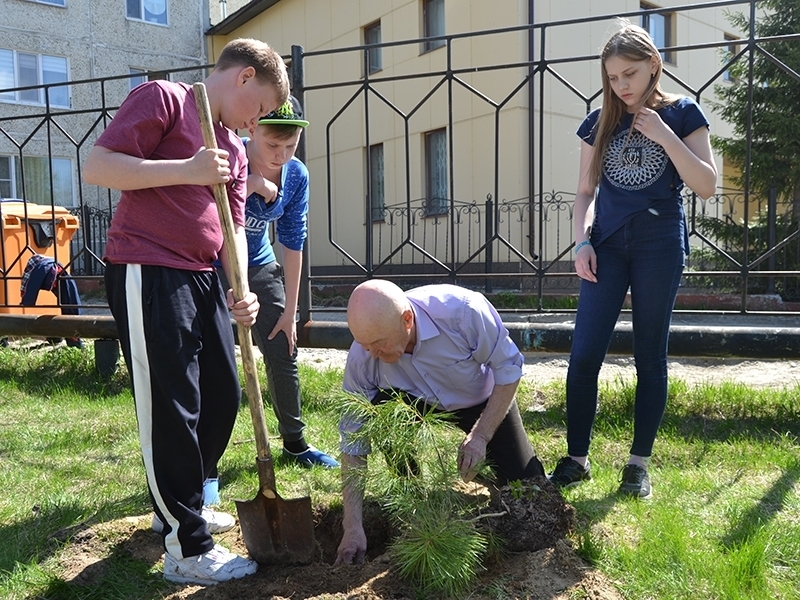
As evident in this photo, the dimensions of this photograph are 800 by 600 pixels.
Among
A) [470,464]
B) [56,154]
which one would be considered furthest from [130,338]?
[56,154]

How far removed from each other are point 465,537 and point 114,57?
1901cm

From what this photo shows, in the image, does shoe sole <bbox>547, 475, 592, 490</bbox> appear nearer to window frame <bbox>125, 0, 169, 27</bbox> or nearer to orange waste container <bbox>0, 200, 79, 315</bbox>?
orange waste container <bbox>0, 200, 79, 315</bbox>

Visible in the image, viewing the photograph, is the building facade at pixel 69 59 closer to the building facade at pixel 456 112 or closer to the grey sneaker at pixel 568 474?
the building facade at pixel 456 112

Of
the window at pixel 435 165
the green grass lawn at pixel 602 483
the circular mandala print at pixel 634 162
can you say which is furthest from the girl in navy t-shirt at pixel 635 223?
the window at pixel 435 165

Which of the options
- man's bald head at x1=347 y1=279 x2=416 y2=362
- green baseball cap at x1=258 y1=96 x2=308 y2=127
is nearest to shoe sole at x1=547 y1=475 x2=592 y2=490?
man's bald head at x1=347 y1=279 x2=416 y2=362

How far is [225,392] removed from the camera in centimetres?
232

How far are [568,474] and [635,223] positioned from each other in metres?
1.03

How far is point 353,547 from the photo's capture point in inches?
91.1

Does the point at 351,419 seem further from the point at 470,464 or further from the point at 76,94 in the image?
the point at 76,94

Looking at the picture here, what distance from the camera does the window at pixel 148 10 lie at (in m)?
18.5

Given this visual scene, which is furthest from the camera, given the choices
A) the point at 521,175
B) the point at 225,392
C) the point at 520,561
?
the point at 521,175

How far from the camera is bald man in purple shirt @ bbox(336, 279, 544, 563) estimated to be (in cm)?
217

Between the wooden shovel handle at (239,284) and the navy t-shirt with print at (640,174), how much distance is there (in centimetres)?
144

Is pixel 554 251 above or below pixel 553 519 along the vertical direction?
above
